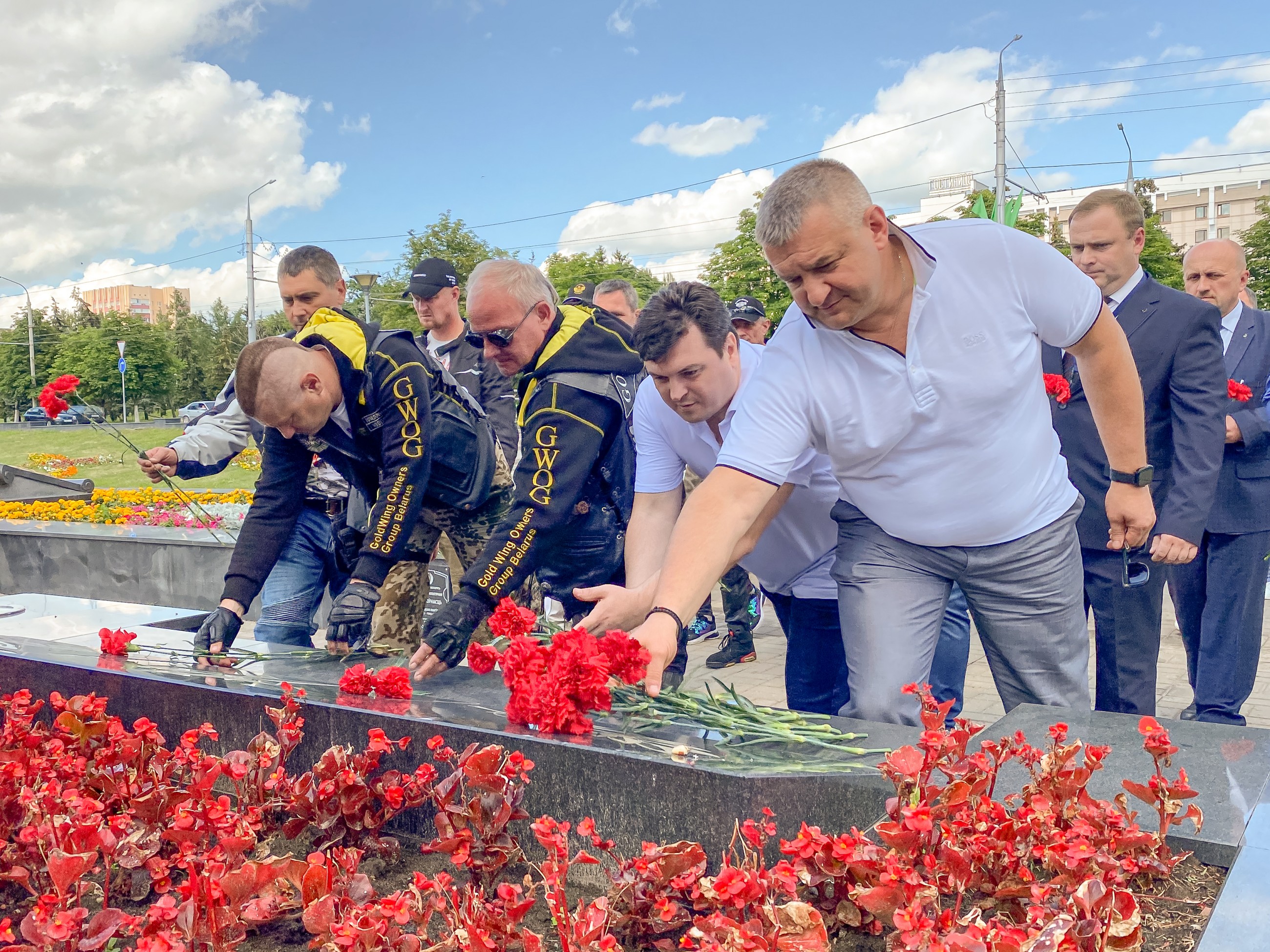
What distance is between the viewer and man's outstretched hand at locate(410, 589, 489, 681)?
10.0 ft

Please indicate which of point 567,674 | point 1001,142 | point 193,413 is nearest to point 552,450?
point 567,674

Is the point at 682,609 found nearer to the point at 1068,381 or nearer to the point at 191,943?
the point at 191,943

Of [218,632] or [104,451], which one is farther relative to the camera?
[104,451]

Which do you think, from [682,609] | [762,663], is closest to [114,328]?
[762,663]

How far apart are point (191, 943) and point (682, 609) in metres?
1.17

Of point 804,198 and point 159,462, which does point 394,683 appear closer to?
point 804,198

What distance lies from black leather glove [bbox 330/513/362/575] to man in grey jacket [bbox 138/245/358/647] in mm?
85

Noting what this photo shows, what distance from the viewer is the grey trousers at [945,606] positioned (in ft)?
9.07

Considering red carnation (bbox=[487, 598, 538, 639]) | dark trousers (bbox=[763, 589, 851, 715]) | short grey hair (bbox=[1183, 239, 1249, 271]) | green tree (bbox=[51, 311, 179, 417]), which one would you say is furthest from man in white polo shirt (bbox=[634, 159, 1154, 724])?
green tree (bbox=[51, 311, 179, 417])

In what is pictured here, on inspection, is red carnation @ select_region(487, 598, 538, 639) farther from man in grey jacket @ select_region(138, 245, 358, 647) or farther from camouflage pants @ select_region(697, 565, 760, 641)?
camouflage pants @ select_region(697, 565, 760, 641)

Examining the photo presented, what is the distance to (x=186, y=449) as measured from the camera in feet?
15.3

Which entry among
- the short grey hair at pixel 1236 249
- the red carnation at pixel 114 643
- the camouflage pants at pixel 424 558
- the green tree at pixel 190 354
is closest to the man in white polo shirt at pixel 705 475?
the camouflage pants at pixel 424 558

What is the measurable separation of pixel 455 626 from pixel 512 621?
23.4 inches

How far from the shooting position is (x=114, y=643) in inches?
135
